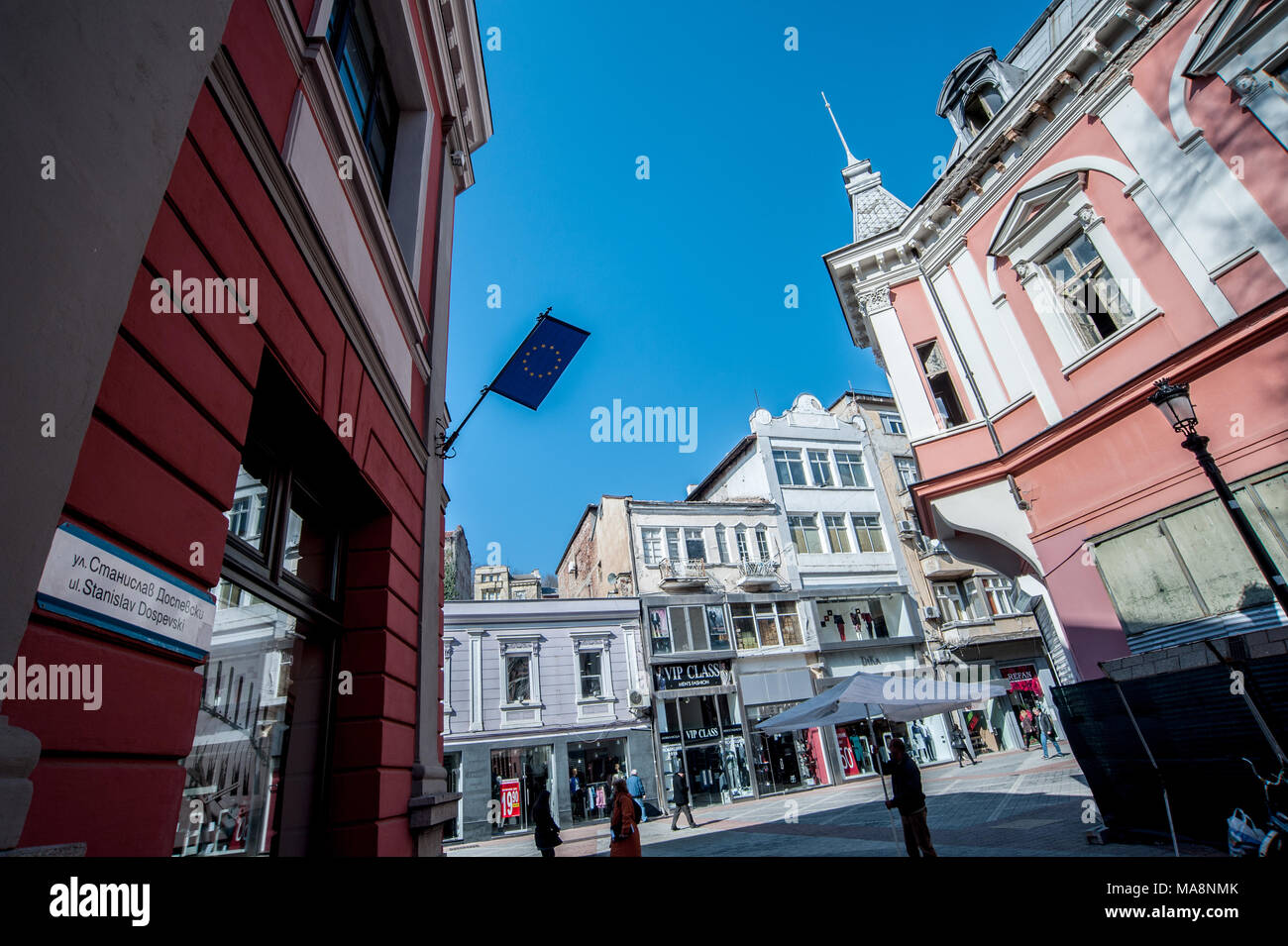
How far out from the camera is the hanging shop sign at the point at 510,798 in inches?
950

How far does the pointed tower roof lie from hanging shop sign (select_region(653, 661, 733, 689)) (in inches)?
781

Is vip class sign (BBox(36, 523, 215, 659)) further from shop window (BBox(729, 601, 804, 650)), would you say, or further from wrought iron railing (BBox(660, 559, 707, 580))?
shop window (BBox(729, 601, 804, 650))

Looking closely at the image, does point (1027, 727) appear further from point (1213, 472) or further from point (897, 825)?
point (1213, 472)

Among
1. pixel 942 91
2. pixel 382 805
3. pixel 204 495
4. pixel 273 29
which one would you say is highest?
pixel 942 91

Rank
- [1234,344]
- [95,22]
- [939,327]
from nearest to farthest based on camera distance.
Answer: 1. [95,22]
2. [1234,344]
3. [939,327]

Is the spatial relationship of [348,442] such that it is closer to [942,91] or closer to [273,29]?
[273,29]

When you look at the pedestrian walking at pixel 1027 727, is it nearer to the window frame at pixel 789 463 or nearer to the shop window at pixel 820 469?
the shop window at pixel 820 469

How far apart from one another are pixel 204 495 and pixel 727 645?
28311mm

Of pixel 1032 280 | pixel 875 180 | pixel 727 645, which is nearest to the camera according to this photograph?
pixel 1032 280

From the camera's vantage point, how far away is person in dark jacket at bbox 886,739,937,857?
8.76m

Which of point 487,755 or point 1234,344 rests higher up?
point 1234,344

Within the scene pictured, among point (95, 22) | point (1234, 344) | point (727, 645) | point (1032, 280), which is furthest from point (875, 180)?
point (727, 645)

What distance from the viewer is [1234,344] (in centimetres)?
827

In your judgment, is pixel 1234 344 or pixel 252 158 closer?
pixel 252 158
